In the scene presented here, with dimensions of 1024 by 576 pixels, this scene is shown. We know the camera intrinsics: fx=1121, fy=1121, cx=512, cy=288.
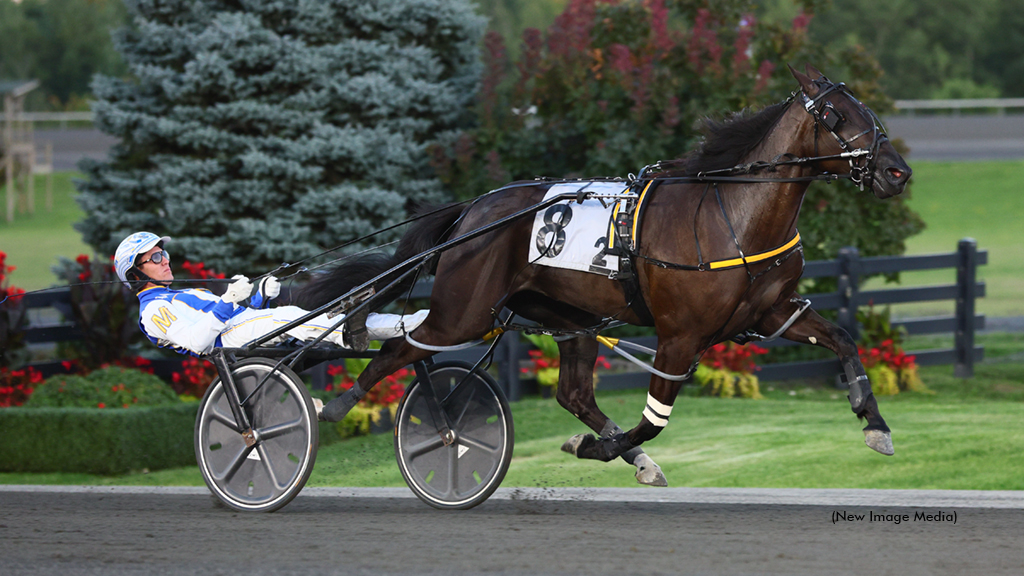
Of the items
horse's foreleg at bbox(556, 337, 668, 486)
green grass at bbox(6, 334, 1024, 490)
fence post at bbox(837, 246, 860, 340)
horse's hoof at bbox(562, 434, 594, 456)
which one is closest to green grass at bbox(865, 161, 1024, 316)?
fence post at bbox(837, 246, 860, 340)

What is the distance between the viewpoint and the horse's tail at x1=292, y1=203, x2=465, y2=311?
20.2 ft

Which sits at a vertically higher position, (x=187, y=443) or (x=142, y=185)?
(x=142, y=185)

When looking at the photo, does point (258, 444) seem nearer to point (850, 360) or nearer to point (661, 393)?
point (661, 393)

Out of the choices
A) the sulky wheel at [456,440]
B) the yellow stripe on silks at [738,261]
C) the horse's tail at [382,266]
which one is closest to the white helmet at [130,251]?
the horse's tail at [382,266]

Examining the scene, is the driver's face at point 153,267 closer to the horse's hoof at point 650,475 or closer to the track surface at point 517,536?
the track surface at point 517,536

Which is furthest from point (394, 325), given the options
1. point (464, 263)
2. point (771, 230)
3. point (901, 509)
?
point (901, 509)

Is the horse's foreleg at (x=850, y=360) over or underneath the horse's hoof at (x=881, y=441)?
over

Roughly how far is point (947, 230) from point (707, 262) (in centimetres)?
2026

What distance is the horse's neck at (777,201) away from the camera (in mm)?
5180

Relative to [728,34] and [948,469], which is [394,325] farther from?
[728,34]

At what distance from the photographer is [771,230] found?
5.18 meters

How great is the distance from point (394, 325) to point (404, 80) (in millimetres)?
5723

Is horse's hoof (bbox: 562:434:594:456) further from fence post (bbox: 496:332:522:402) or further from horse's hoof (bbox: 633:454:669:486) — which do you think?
fence post (bbox: 496:332:522:402)

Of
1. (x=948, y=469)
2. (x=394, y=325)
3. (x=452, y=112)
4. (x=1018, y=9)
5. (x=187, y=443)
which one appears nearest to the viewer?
(x=394, y=325)
